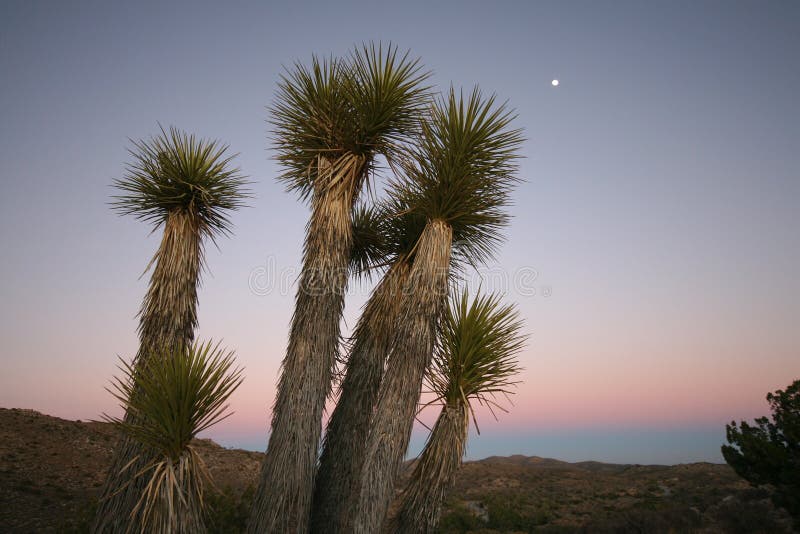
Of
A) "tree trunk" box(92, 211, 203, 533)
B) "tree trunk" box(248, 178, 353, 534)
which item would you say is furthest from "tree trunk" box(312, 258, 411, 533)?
"tree trunk" box(92, 211, 203, 533)

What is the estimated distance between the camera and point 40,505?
14.2m


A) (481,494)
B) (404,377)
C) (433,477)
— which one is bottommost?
(481,494)

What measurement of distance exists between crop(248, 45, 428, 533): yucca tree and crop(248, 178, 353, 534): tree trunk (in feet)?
0.04

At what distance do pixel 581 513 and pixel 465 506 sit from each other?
15.2 feet

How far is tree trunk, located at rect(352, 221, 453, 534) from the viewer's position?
5.84 metres

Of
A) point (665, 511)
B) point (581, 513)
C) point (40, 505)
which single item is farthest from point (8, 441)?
point (665, 511)

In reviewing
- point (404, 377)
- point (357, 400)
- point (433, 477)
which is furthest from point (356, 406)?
point (433, 477)

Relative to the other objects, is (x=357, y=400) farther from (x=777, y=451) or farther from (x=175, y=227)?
(x=777, y=451)

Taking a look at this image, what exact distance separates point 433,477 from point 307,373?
7.23 ft

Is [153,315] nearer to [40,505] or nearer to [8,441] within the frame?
[40,505]

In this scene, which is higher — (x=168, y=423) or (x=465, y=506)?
(x=168, y=423)

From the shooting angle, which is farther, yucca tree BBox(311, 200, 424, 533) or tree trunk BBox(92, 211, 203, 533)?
yucca tree BBox(311, 200, 424, 533)

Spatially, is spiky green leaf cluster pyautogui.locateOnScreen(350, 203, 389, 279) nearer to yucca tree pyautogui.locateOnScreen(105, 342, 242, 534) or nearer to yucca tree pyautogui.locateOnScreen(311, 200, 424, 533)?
yucca tree pyautogui.locateOnScreen(311, 200, 424, 533)

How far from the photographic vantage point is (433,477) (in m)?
6.11
